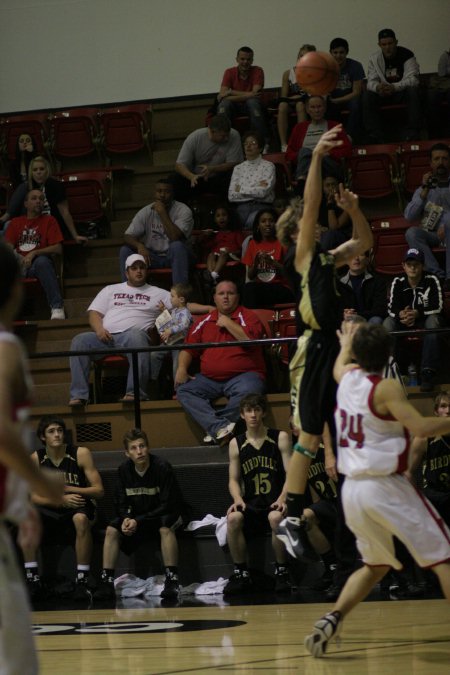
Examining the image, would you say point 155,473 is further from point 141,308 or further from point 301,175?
point 301,175

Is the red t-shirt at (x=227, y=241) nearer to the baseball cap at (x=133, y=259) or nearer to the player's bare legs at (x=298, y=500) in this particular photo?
the baseball cap at (x=133, y=259)

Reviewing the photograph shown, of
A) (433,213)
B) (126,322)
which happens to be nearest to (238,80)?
(433,213)

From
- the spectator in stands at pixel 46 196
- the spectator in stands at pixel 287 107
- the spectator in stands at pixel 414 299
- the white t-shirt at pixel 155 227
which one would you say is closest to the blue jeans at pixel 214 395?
the spectator in stands at pixel 414 299

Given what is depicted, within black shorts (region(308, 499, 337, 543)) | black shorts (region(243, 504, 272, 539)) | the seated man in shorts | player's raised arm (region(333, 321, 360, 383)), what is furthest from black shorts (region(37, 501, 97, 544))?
player's raised arm (region(333, 321, 360, 383))

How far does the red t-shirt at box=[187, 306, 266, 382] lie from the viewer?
9078mm

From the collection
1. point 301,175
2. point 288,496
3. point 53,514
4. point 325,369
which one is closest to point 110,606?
point 53,514

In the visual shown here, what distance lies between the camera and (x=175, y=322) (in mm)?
9555

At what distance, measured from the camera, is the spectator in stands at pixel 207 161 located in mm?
11789

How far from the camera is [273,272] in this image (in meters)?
10.2

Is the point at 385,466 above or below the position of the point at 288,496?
Answer: above

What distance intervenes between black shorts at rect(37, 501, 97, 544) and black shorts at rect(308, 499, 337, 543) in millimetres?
1782

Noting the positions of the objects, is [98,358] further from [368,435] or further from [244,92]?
[368,435]

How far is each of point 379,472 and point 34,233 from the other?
7.02m

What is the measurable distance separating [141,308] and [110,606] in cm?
310
